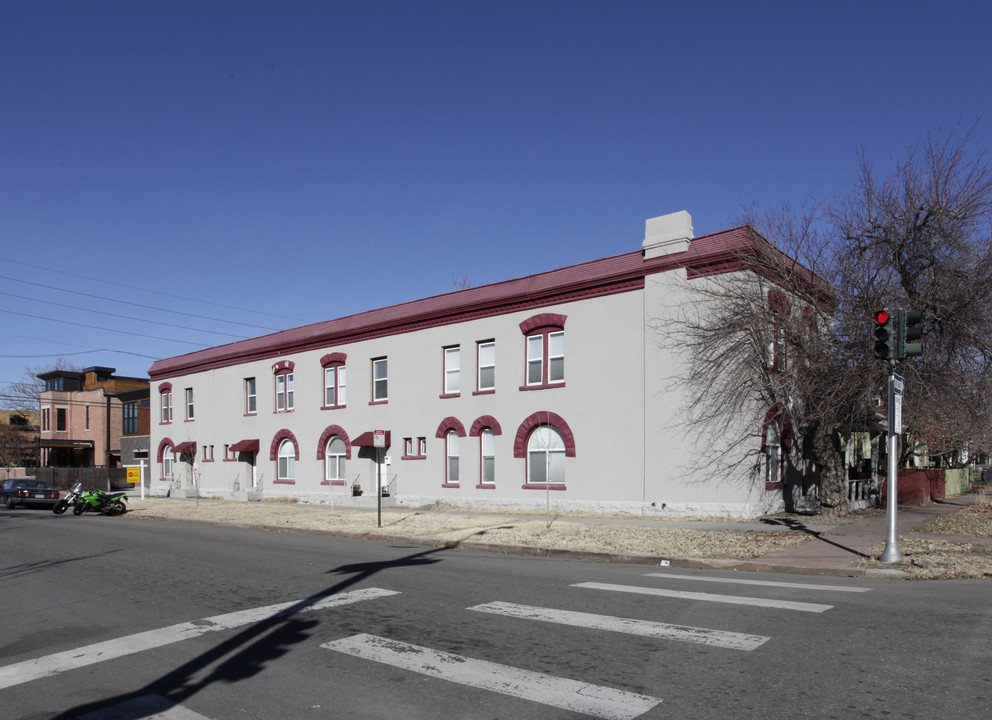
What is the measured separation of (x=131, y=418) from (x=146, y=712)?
57.6 m

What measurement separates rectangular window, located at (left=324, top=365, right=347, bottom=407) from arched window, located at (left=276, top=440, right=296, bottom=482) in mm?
3258

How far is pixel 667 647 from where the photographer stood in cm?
679

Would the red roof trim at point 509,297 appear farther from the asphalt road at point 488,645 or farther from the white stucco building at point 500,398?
the asphalt road at point 488,645

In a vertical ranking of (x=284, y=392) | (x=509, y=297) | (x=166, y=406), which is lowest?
(x=166, y=406)

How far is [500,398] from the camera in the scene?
81.6 feet

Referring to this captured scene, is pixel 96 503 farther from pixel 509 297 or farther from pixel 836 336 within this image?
pixel 836 336

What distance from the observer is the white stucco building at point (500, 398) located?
2108 cm

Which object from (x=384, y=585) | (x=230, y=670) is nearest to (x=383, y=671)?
(x=230, y=670)

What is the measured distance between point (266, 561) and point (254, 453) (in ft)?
77.9

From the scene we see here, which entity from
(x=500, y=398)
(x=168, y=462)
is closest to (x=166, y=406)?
(x=168, y=462)

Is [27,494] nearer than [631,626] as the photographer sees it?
No

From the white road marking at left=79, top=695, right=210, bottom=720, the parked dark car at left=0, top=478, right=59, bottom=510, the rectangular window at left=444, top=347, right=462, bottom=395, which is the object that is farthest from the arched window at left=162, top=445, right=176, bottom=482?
the white road marking at left=79, top=695, right=210, bottom=720

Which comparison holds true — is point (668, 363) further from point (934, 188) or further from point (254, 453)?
point (254, 453)

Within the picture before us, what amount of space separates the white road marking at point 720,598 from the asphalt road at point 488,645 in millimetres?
36
